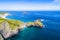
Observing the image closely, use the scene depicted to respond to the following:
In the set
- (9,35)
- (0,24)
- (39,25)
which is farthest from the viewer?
(39,25)

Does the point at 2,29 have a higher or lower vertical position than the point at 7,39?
higher

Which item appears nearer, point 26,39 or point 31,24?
point 26,39

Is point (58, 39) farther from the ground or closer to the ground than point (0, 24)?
closer to the ground

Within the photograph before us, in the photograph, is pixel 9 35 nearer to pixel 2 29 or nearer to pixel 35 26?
pixel 2 29

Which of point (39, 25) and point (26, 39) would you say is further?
point (39, 25)

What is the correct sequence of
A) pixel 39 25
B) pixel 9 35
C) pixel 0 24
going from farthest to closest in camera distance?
pixel 39 25
pixel 9 35
pixel 0 24

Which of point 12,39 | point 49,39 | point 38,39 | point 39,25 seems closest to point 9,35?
point 12,39

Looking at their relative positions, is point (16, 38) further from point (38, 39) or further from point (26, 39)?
point (38, 39)

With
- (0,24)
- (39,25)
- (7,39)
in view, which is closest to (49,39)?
(7,39)
